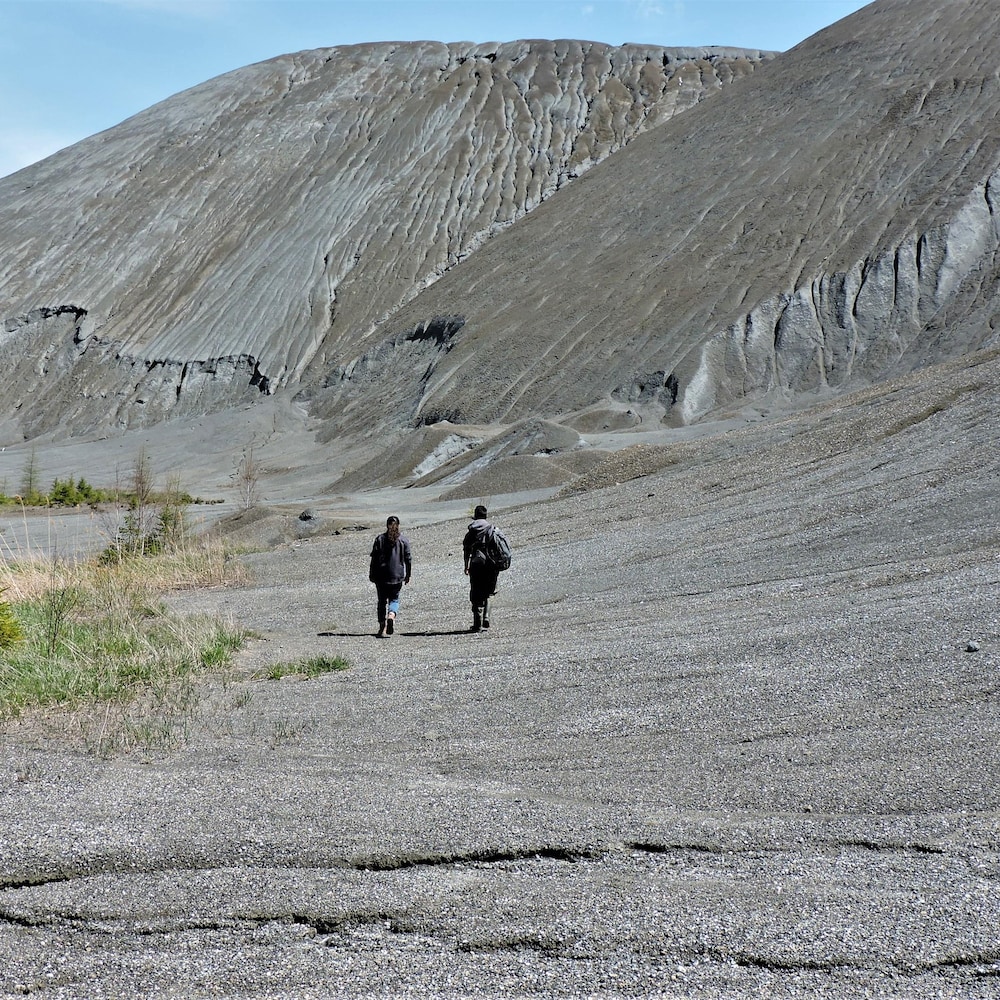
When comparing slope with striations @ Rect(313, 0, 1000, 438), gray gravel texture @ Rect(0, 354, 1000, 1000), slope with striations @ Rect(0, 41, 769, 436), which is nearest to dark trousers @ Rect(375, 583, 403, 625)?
gray gravel texture @ Rect(0, 354, 1000, 1000)

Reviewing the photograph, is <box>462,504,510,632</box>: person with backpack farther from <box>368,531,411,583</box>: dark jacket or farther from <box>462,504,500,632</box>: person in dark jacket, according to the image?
<box>368,531,411,583</box>: dark jacket

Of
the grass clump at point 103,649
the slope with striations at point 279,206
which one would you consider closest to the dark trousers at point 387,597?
the grass clump at point 103,649

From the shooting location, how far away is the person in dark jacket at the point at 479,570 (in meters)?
12.2

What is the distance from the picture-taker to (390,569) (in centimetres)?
1234

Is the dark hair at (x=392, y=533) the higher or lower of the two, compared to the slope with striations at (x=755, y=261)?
lower

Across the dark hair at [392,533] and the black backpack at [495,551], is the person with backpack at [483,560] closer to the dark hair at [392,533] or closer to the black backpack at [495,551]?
the black backpack at [495,551]

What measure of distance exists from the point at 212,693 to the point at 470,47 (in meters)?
85.7

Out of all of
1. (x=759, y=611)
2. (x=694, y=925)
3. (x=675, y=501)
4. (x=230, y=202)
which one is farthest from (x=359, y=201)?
(x=694, y=925)

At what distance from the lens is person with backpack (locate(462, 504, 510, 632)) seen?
40.0ft

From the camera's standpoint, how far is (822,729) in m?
7.17

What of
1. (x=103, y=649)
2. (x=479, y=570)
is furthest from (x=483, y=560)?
(x=103, y=649)

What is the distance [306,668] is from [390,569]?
2.36m

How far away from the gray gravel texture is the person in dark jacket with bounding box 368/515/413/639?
0.42 metres

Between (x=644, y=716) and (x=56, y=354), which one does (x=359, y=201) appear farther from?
(x=644, y=716)
